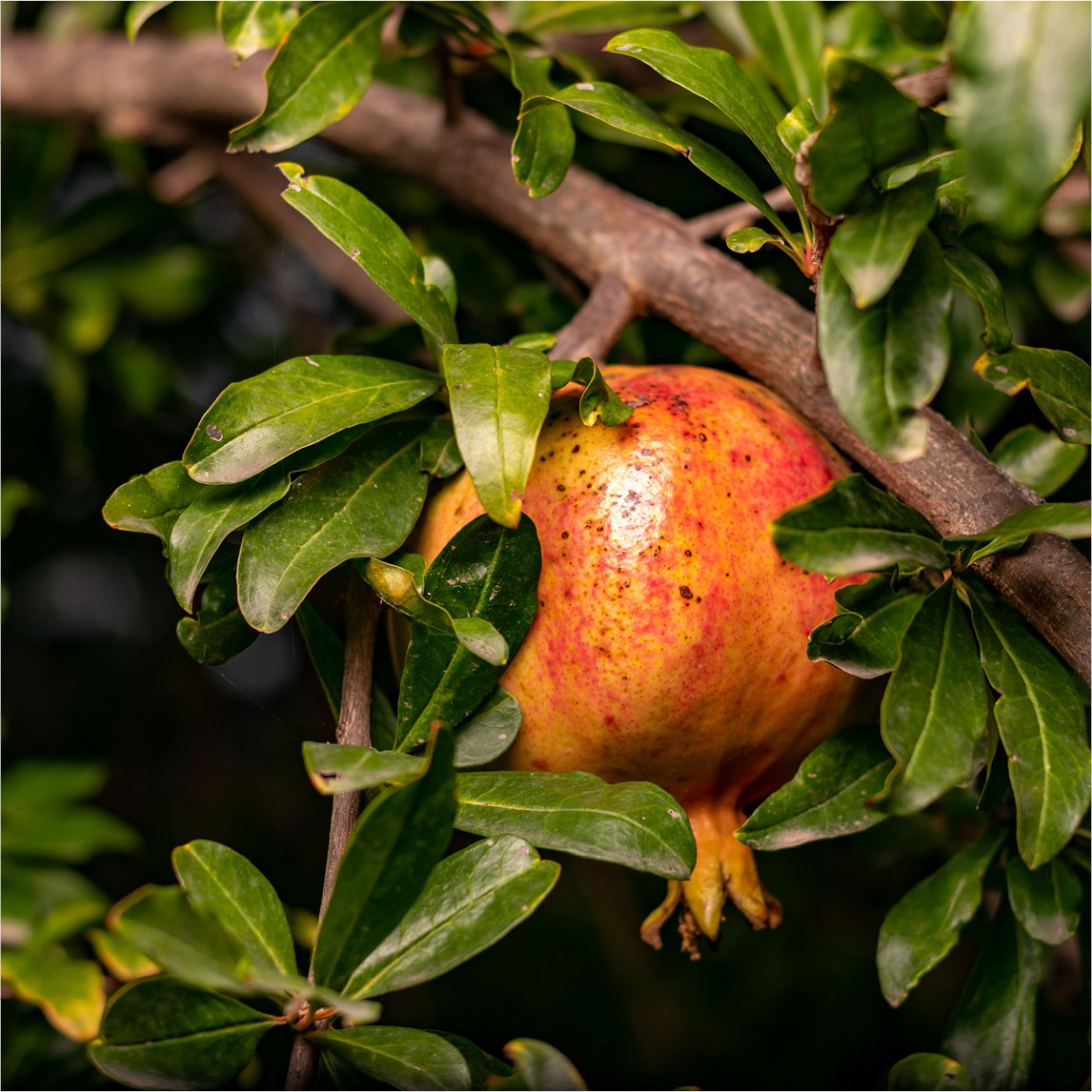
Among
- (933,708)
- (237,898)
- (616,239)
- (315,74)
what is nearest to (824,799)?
(933,708)

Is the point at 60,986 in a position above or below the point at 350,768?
below

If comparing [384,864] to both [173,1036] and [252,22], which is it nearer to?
[173,1036]

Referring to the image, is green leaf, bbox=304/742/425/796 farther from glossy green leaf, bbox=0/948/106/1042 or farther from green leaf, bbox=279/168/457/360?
glossy green leaf, bbox=0/948/106/1042

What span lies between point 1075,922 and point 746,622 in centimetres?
29

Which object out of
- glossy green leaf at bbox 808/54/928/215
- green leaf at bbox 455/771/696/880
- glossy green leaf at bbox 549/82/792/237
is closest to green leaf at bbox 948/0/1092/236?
glossy green leaf at bbox 808/54/928/215

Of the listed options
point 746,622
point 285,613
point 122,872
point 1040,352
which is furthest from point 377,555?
point 122,872

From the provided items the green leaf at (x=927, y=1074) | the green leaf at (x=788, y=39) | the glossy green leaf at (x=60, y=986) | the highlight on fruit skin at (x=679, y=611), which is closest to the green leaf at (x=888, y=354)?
the highlight on fruit skin at (x=679, y=611)

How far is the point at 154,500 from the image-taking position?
58cm

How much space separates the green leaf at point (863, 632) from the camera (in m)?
0.52

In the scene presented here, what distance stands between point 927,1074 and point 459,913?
27cm

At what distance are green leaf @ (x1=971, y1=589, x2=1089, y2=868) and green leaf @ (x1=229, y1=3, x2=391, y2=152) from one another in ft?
1.65

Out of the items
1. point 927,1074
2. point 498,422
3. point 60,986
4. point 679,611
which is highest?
point 498,422

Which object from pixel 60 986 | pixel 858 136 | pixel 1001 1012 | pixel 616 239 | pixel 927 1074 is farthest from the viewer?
pixel 60 986

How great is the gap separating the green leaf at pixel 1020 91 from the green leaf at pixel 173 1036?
0.47 metres
